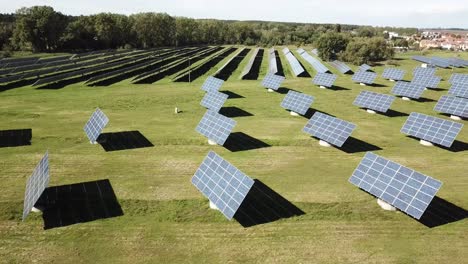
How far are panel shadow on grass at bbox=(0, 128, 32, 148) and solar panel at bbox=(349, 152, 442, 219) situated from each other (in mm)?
28434

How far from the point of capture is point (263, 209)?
21766mm

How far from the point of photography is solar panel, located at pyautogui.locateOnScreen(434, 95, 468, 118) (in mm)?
42475

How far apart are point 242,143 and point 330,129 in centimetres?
841

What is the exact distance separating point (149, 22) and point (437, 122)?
500 feet

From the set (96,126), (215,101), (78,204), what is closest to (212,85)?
(215,101)

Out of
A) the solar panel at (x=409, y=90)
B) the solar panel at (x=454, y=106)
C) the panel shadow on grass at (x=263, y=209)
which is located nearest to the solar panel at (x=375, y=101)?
the solar panel at (x=454, y=106)

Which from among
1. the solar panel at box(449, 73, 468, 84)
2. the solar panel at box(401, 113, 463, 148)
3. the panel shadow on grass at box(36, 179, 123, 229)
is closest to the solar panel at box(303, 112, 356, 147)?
the solar panel at box(401, 113, 463, 148)

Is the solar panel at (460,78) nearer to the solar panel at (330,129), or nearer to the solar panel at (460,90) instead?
the solar panel at (460,90)

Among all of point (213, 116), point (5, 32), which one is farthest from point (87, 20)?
point (213, 116)

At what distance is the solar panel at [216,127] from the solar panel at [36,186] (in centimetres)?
1441

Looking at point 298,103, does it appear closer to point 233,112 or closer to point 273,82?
point 233,112

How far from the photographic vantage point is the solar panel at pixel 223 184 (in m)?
19.8

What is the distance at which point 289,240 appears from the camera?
1870 cm

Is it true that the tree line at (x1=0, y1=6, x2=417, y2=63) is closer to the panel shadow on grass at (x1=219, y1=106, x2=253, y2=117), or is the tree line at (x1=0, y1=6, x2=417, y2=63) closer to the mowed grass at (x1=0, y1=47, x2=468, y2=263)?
the panel shadow on grass at (x1=219, y1=106, x2=253, y2=117)
